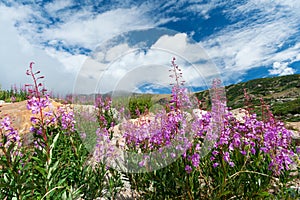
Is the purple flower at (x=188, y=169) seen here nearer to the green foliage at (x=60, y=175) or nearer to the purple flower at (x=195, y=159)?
the purple flower at (x=195, y=159)

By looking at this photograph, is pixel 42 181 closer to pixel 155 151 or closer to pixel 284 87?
pixel 155 151

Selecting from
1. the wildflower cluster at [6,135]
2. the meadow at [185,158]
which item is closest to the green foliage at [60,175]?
the meadow at [185,158]

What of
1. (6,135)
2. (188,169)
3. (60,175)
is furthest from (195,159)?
(6,135)

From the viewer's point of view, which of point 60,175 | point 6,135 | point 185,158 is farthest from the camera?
point 60,175

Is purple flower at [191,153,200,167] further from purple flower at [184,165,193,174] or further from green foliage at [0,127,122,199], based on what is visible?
green foliage at [0,127,122,199]

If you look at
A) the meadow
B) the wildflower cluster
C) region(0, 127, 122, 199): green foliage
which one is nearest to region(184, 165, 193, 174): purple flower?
the meadow

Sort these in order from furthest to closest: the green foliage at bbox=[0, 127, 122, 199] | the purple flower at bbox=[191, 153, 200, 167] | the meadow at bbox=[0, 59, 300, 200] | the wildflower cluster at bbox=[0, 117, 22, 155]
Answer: the purple flower at bbox=[191, 153, 200, 167], the meadow at bbox=[0, 59, 300, 200], the green foliage at bbox=[0, 127, 122, 199], the wildflower cluster at bbox=[0, 117, 22, 155]

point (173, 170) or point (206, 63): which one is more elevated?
Answer: point (206, 63)

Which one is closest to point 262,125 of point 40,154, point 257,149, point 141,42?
point 257,149

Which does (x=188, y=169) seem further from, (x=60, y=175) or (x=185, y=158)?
(x=60, y=175)

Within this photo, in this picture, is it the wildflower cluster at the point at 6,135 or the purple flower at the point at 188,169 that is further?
the purple flower at the point at 188,169

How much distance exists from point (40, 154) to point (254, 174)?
2291mm

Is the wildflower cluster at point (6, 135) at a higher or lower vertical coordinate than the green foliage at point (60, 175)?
higher

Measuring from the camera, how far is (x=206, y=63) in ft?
12.3
